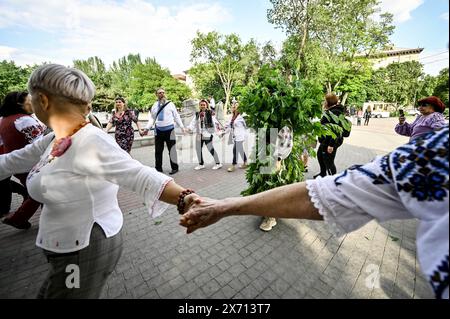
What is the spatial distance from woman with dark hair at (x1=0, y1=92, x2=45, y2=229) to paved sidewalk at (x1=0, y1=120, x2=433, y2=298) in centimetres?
30

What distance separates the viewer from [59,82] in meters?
1.40

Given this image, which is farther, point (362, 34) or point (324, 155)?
point (362, 34)

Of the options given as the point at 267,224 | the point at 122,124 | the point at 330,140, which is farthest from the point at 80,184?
the point at 330,140

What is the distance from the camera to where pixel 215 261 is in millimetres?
3066

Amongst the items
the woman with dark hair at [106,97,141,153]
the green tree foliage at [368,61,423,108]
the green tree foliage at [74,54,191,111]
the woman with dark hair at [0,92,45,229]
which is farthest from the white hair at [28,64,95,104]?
the green tree foliage at [368,61,423,108]

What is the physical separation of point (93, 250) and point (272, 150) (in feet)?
8.87

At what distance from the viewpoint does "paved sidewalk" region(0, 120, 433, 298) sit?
8.32ft

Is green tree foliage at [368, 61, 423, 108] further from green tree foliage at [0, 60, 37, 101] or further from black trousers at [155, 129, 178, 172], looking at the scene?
green tree foliage at [0, 60, 37, 101]

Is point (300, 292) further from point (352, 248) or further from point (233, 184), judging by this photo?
point (233, 184)

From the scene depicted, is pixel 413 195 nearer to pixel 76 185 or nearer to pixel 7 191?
pixel 76 185

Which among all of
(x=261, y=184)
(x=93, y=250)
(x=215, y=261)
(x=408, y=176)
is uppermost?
(x=408, y=176)

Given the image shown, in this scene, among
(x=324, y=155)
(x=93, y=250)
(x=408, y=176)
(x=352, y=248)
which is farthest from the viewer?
(x=324, y=155)

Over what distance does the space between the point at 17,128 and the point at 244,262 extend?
3.93 m
